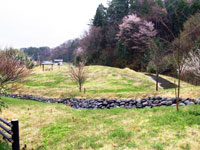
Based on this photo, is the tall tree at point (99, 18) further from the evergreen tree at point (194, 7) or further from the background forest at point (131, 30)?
the evergreen tree at point (194, 7)

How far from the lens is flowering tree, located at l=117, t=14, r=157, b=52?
95.4 ft

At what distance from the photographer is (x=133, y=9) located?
1353 inches

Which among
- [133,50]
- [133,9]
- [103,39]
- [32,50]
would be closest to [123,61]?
[133,50]

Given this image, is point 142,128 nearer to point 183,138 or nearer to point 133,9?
point 183,138

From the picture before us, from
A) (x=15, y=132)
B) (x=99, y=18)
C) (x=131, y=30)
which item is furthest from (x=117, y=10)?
(x=15, y=132)

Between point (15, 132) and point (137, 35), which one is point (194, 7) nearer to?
point (137, 35)

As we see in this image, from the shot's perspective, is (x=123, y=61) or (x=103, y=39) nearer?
(x=123, y=61)

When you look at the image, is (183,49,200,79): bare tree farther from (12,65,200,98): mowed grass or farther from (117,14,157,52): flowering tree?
(117,14,157,52): flowering tree

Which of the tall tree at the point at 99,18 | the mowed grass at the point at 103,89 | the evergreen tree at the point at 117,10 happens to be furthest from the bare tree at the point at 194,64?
the tall tree at the point at 99,18

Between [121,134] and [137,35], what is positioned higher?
[137,35]

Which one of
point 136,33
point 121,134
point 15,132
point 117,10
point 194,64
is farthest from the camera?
point 117,10

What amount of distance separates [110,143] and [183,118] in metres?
2.06

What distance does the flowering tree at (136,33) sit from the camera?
29.1m

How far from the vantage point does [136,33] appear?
29.8 meters
